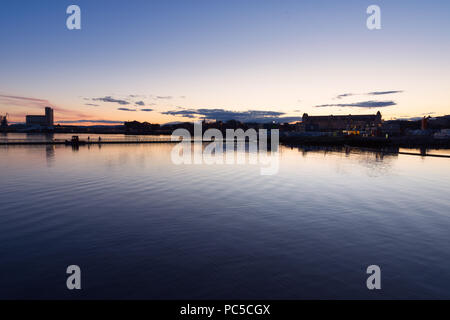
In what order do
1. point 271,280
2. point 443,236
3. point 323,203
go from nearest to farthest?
point 271,280 < point 443,236 < point 323,203

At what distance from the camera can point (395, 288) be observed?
27.5 ft

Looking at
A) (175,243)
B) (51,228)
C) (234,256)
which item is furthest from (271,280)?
(51,228)

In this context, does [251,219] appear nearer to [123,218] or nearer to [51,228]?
[123,218]

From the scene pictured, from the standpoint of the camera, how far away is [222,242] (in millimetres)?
11664

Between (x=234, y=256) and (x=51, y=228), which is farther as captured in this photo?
(x=51, y=228)

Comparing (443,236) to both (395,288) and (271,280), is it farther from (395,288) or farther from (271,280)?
(271,280)

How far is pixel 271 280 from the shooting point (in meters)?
8.68

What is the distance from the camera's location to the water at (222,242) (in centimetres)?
833

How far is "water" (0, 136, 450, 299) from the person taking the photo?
8328mm

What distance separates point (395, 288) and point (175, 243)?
8.27m

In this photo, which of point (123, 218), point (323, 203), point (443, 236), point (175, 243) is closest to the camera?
point (175, 243)
